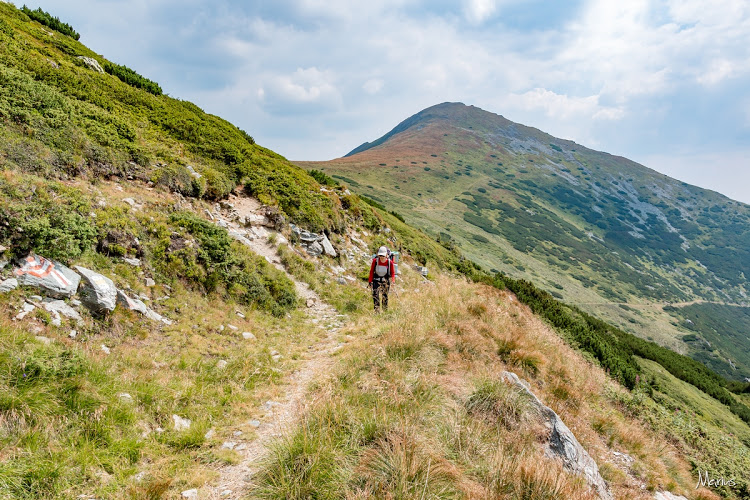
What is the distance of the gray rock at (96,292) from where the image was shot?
589cm

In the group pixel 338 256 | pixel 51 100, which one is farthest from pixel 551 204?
pixel 51 100

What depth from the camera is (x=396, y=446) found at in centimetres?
325

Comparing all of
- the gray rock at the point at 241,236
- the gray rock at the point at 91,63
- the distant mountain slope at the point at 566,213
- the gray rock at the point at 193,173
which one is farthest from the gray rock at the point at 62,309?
the distant mountain slope at the point at 566,213

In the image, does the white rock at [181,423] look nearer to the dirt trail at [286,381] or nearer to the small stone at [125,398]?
the small stone at [125,398]

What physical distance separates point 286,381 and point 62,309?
3.88 metres

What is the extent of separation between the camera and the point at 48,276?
568 cm

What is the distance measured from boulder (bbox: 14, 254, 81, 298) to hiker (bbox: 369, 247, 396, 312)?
6646 millimetres

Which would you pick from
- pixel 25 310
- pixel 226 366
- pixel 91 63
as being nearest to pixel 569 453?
pixel 226 366

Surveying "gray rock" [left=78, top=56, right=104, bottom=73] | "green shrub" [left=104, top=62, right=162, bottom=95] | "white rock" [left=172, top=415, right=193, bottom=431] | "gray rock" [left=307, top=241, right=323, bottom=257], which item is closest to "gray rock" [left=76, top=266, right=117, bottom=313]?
"white rock" [left=172, top=415, right=193, bottom=431]

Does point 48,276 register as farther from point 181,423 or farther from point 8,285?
point 181,423

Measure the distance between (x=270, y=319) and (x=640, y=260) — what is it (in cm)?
13053

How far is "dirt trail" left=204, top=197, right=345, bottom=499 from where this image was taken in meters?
3.59

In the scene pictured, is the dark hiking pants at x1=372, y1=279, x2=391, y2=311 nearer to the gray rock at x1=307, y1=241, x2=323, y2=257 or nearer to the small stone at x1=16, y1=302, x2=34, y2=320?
the gray rock at x1=307, y1=241, x2=323, y2=257

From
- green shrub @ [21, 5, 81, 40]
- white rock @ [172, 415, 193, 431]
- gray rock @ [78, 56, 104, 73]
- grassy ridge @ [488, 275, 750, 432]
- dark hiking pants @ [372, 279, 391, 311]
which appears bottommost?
grassy ridge @ [488, 275, 750, 432]
